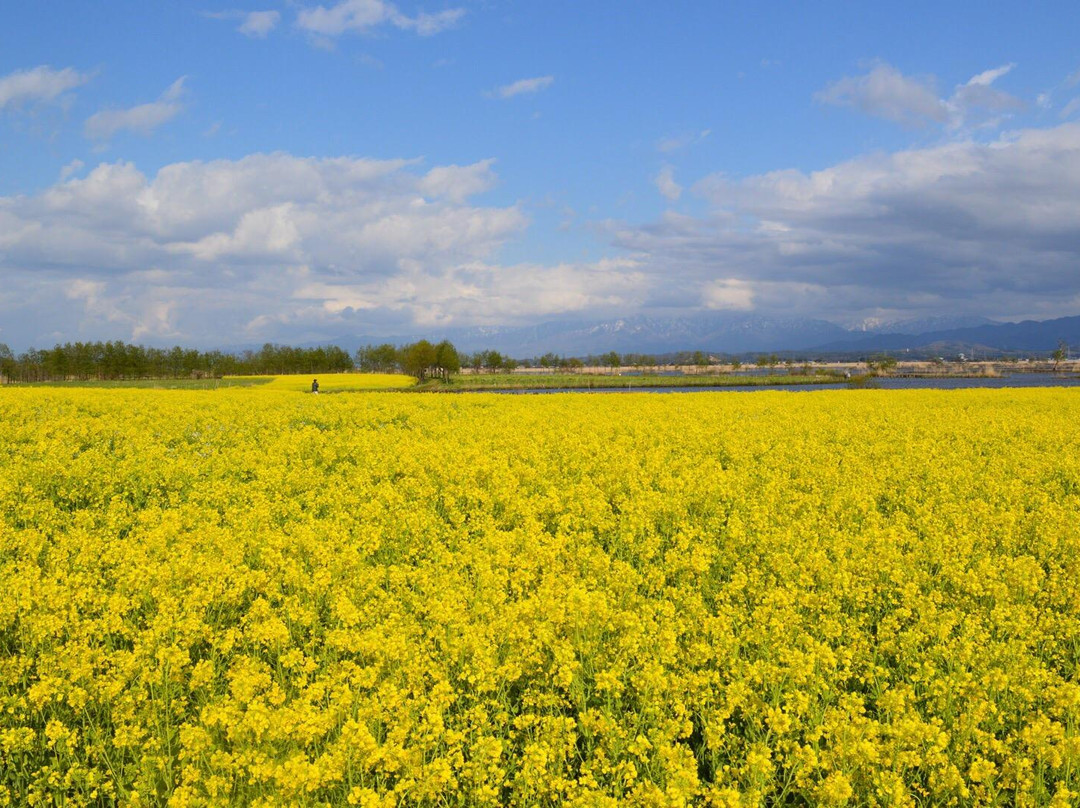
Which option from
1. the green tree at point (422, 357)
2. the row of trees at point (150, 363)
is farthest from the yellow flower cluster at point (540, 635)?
the row of trees at point (150, 363)

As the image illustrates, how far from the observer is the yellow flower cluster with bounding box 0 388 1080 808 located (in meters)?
4.97

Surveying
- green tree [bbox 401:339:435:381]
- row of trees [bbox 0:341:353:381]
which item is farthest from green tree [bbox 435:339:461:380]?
row of trees [bbox 0:341:353:381]

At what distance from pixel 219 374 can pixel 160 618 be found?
164863 millimetres

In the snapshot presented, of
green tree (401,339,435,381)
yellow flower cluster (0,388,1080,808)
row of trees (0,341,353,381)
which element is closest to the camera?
yellow flower cluster (0,388,1080,808)

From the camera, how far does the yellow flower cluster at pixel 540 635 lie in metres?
4.97

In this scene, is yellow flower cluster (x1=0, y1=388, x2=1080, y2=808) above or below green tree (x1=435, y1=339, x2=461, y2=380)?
below

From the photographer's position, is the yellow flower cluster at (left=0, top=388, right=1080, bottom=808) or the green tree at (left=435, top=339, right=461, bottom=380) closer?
the yellow flower cluster at (left=0, top=388, right=1080, bottom=808)

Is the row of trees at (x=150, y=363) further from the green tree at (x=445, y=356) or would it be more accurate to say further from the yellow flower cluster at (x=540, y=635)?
the yellow flower cluster at (x=540, y=635)

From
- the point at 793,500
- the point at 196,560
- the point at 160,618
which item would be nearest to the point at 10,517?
the point at 196,560

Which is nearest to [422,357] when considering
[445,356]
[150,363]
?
[445,356]

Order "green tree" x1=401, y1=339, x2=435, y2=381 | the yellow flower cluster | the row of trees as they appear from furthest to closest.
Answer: the row of trees
"green tree" x1=401, y1=339, x2=435, y2=381
the yellow flower cluster

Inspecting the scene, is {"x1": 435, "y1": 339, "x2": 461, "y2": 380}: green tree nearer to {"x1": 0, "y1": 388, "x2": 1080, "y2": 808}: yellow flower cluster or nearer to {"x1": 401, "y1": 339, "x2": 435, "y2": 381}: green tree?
{"x1": 401, "y1": 339, "x2": 435, "y2": 381}: green tree

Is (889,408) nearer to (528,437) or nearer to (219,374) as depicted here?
(528,437)

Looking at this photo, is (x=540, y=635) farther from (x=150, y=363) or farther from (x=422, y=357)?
(x=150, y=363)
